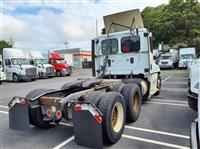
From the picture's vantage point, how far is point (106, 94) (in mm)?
4707

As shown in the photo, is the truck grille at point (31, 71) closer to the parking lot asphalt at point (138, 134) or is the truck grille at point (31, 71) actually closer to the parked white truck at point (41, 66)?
the parked white truck at point (41, 66)

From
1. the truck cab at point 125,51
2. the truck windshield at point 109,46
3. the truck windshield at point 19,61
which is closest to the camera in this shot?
the truck cab at point 125,51

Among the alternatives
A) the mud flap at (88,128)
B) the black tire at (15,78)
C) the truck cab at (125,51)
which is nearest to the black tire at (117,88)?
the truck cab at (125,51)

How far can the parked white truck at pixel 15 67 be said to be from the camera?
21.5 m

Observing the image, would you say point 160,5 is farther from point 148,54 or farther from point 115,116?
point 115,116

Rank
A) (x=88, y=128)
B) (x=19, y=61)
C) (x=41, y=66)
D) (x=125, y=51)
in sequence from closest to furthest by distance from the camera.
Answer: (x=88, y=128) < (x=125, y=51) < (x=19, y=61) < (x=41, y=66)

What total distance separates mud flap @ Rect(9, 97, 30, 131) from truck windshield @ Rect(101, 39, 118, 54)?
14.1 ft

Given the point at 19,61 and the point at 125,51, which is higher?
the point at 19,61

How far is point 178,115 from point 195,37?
3256cm

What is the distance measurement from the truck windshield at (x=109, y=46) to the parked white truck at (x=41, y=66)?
17857 mm

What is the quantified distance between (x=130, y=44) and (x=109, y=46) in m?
0.86

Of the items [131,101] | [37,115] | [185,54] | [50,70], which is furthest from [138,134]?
[185,54]

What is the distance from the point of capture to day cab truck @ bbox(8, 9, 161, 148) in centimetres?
400

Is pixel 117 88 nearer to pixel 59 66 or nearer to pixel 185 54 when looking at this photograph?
pixel 59 66
